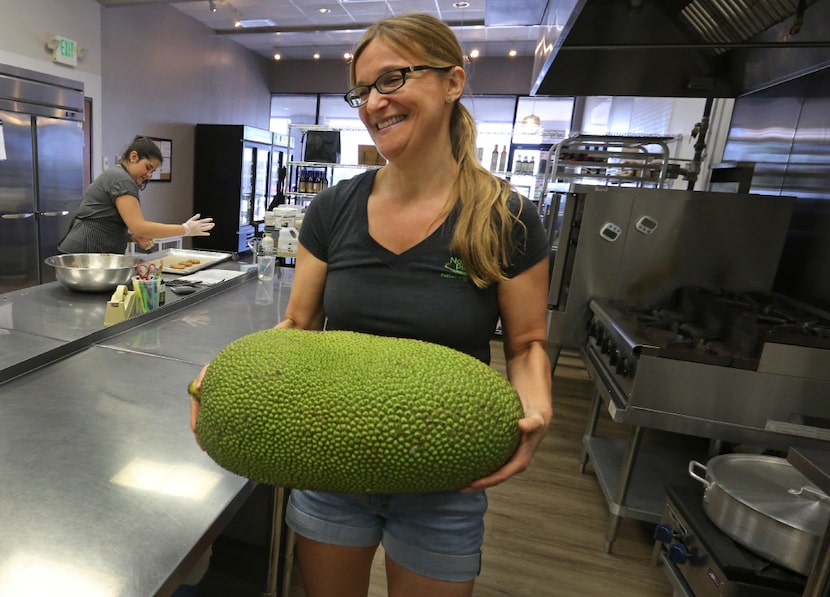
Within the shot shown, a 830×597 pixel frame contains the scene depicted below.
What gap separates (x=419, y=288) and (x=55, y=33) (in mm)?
5433

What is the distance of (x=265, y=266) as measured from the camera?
2344mm

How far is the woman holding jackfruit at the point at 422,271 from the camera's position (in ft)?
2.65

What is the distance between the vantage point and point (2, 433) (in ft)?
3.11

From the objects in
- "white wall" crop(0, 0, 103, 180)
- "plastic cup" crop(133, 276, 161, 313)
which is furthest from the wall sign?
"plastic cup" crop(133, 276, 161, 313)

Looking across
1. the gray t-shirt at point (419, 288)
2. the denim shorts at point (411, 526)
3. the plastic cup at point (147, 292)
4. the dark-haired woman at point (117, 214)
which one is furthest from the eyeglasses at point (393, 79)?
the dark-haired woman at point (117, 214)

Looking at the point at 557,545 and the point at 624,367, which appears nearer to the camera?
the point at 624,367

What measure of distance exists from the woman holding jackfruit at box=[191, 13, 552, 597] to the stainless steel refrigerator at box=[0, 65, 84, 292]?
13.2 ft

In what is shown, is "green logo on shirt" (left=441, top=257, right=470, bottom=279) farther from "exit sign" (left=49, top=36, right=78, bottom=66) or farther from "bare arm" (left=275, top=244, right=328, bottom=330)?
"exit sign" (left=49, top=36, right=78, bottom=66)

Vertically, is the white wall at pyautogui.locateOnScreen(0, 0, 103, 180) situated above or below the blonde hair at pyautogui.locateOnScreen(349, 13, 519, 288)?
above

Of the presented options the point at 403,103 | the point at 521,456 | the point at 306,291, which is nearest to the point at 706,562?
the point at 521,456

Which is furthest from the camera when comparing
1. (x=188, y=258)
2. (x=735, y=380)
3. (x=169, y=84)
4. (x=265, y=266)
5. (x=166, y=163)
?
(x=166, y=163)

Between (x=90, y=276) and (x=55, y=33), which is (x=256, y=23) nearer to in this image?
(x=55, y=33)

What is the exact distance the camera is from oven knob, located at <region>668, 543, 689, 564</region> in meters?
1.46

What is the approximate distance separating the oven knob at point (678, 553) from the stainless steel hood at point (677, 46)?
1.49 metres
